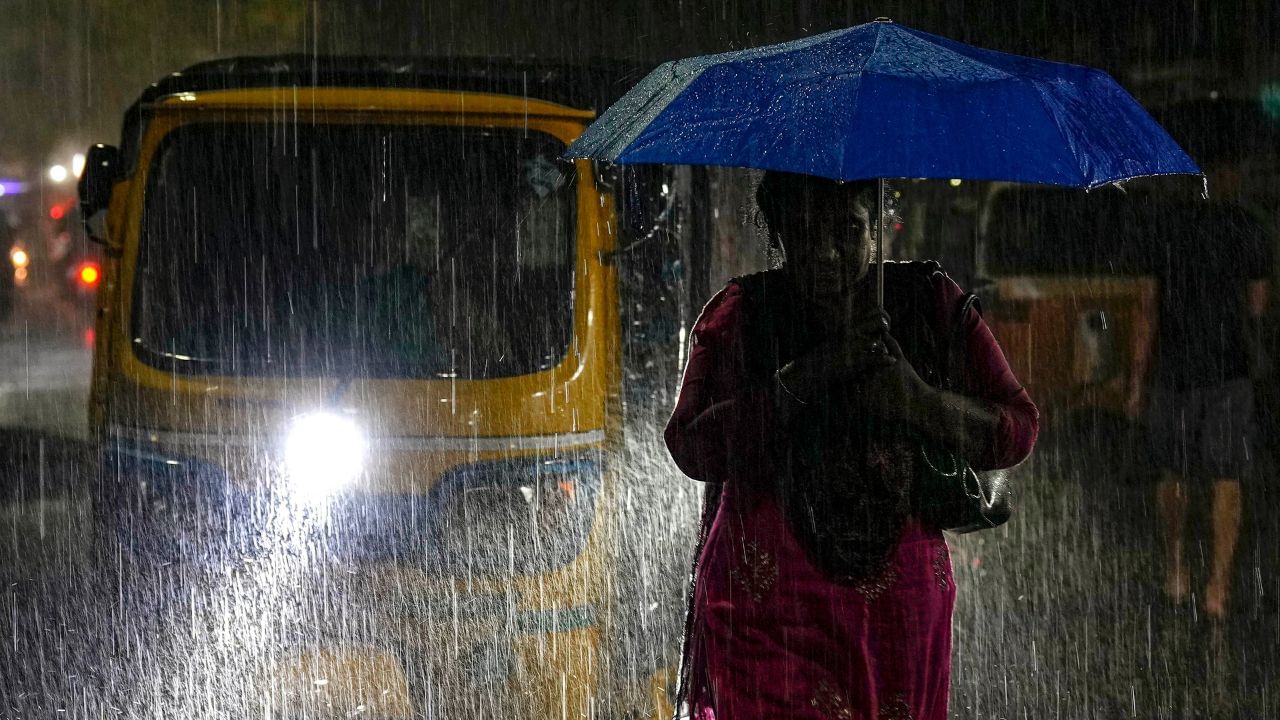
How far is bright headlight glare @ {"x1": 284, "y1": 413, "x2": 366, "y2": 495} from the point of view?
4574 mm

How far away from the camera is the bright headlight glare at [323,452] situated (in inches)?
180

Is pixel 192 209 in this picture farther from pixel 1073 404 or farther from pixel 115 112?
pixel 115 112

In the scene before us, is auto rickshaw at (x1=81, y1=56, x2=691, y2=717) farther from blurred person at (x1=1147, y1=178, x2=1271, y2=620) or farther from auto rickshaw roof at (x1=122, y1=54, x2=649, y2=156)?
blurred person at (x1=1147, y1=178, x2=1271, y2=620)

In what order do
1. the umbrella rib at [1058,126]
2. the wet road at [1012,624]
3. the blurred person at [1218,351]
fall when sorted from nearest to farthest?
the umbrella rib at [1058,126]
the wet road at [1012,624]
the blurred person at [1218,351]

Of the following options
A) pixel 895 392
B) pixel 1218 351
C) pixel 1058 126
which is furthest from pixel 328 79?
pixel 1218 351

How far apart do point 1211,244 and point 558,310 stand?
11.2 ft

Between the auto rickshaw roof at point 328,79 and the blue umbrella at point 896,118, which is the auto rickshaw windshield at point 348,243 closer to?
the auto rickshaw roof at point 328,79

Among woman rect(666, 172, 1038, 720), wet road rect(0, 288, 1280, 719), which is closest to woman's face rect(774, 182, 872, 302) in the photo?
woman rect(666, 172, 1038, 720)

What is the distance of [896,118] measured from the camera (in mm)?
2424

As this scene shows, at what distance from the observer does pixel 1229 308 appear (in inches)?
258

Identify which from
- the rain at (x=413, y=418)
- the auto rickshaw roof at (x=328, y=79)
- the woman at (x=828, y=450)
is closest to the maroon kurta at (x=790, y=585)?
the woman at (x=828, y=450)

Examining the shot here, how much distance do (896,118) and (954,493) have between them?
759 mm

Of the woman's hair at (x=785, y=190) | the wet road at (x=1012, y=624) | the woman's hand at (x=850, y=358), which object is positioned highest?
the woman's hair at (x=785, y=190)

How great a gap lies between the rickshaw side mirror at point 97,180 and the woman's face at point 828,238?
3.14 metres
